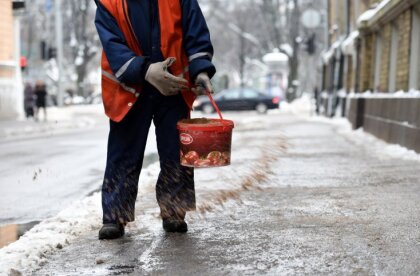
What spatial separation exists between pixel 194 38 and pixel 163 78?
417 millimetres

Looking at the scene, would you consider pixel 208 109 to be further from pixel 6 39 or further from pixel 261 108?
pixel 6 39

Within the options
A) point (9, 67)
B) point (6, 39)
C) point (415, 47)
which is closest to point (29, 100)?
point (9, 67)

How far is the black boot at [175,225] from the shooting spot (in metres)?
4.58

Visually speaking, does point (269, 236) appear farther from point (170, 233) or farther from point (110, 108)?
point (110, 108)

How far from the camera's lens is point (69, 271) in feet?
12.3

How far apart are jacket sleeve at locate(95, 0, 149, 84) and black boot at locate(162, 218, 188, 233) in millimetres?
956

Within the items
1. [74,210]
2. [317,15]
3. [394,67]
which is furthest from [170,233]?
[317,15]

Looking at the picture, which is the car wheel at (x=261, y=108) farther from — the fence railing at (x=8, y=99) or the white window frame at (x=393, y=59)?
the white window frame at (x=393, y=59)

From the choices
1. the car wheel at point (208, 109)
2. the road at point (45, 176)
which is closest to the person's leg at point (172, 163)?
the road at point (45, 176)

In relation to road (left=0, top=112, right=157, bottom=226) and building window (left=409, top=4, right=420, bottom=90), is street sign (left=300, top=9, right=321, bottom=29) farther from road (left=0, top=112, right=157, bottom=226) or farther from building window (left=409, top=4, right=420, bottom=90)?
building window (left=409, top=4, right=420, bottom=90)

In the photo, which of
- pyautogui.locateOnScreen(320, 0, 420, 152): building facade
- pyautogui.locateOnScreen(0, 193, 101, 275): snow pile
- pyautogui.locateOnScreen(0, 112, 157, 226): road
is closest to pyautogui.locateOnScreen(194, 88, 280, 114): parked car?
pyautogui.locateOnScreen(320, 0, 420, 152): building facade

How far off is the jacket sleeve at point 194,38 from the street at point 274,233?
1.10 metres

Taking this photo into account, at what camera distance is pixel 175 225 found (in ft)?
15.0

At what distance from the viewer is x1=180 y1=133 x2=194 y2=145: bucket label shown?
414 centimetres
